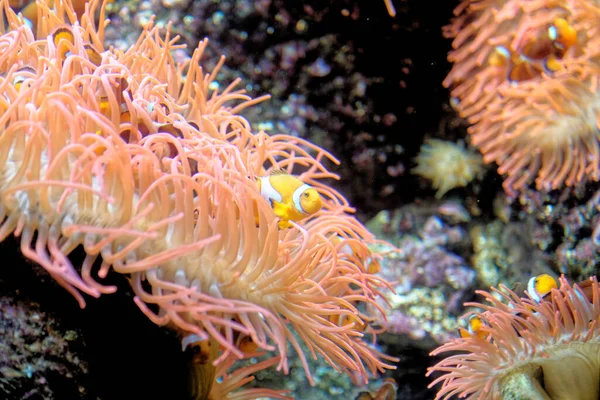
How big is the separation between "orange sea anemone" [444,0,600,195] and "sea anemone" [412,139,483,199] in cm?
14

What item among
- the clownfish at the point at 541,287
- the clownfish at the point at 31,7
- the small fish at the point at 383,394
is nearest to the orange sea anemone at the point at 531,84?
the clownfish at the point at 541,287

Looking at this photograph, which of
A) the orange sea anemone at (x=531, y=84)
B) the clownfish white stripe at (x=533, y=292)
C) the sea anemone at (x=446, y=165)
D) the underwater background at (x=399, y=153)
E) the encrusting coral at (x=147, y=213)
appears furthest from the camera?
the sea anemone at (x=446, y=165)

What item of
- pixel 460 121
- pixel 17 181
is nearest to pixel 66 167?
pixel 17 181

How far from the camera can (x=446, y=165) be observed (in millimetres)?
2852

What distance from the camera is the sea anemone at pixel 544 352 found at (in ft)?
5.93

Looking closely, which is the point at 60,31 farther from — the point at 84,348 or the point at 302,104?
the point at 302,104

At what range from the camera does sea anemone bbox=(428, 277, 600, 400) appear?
1807 mm

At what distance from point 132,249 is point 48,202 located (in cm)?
22

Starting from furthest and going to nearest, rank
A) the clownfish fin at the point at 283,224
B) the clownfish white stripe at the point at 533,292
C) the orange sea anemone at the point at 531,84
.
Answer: the orange sea anemone at the point at 531,84, the clownfish white stripe at the point at 533,292, the clownfish fin at the point at 283,224

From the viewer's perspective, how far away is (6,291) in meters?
1.19

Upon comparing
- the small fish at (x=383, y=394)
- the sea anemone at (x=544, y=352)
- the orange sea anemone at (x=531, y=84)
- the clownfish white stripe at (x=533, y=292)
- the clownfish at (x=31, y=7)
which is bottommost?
the small fish at (x=383, y=394)

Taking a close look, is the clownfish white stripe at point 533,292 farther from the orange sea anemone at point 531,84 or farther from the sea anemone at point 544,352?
the orange sea anemone at point 531,84

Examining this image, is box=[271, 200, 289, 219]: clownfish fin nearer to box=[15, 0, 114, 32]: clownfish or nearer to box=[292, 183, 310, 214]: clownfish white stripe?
box=[292, 183, 310, 214]: clownfish white stripe

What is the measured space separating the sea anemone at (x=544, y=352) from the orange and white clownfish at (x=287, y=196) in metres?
0.84
